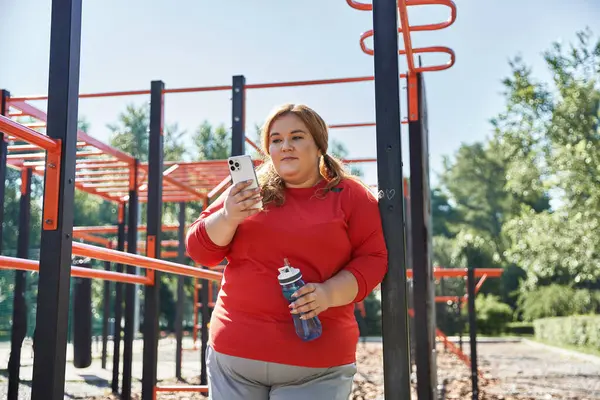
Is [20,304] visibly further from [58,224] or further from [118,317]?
[58,224]

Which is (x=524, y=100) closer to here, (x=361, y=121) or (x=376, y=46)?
(x=361, y=121)

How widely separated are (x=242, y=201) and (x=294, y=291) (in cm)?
28

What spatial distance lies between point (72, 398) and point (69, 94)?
4.79 meters

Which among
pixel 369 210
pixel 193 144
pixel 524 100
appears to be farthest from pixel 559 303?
pixel 369 210

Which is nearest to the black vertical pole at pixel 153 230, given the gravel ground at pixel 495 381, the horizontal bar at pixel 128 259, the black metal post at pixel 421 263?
the horizontal bar at pixel 128 259

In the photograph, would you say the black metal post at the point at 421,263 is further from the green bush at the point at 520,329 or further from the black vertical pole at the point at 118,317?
the green bush at the point at 520,329

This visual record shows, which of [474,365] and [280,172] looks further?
[474,365]

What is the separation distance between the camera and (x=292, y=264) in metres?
1.80

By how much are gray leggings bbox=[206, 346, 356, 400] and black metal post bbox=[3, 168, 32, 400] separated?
3.77m

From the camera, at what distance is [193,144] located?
28156mm

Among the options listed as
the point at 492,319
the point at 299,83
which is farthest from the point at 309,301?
the point at 492,319

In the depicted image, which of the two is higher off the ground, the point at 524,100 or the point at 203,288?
the point at 524,100

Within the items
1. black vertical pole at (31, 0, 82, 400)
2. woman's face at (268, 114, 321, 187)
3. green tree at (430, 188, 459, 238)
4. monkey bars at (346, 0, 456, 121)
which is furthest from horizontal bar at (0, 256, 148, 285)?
green tree at (430, 188, 459, 238)

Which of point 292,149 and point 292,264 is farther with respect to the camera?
point 292,149
